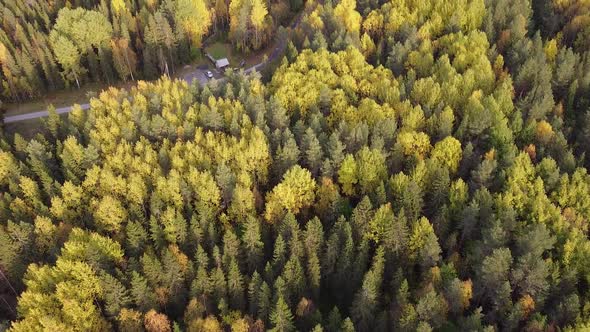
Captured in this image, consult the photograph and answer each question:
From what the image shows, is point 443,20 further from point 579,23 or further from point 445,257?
point 445,257

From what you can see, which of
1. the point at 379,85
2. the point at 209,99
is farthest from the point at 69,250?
the point at 379,85

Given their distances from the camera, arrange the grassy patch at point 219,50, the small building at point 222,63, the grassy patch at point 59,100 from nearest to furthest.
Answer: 1. the grassy patch at point 59,100
2. the small building at point 222,63
3. the grassy patch at point 219,50

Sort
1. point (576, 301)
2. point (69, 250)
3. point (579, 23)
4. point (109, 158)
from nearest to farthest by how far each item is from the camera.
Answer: point (576, 301)
point (69, 250)
point (109, 158)
point (579, 23)

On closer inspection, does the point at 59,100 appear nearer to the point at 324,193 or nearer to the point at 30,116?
the point at 30,116

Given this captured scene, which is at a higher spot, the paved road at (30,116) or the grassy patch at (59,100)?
the grassy patch at (59,100)

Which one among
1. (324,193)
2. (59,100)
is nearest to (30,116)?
(59,100)

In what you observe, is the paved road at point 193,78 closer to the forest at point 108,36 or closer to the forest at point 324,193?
the forest at point 108,36

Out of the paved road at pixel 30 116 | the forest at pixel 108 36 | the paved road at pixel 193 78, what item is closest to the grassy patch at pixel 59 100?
the paved road at pixel 30 116

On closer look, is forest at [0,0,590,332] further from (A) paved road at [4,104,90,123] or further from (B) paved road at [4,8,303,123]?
(B) paved road at [4,8,303,123]
